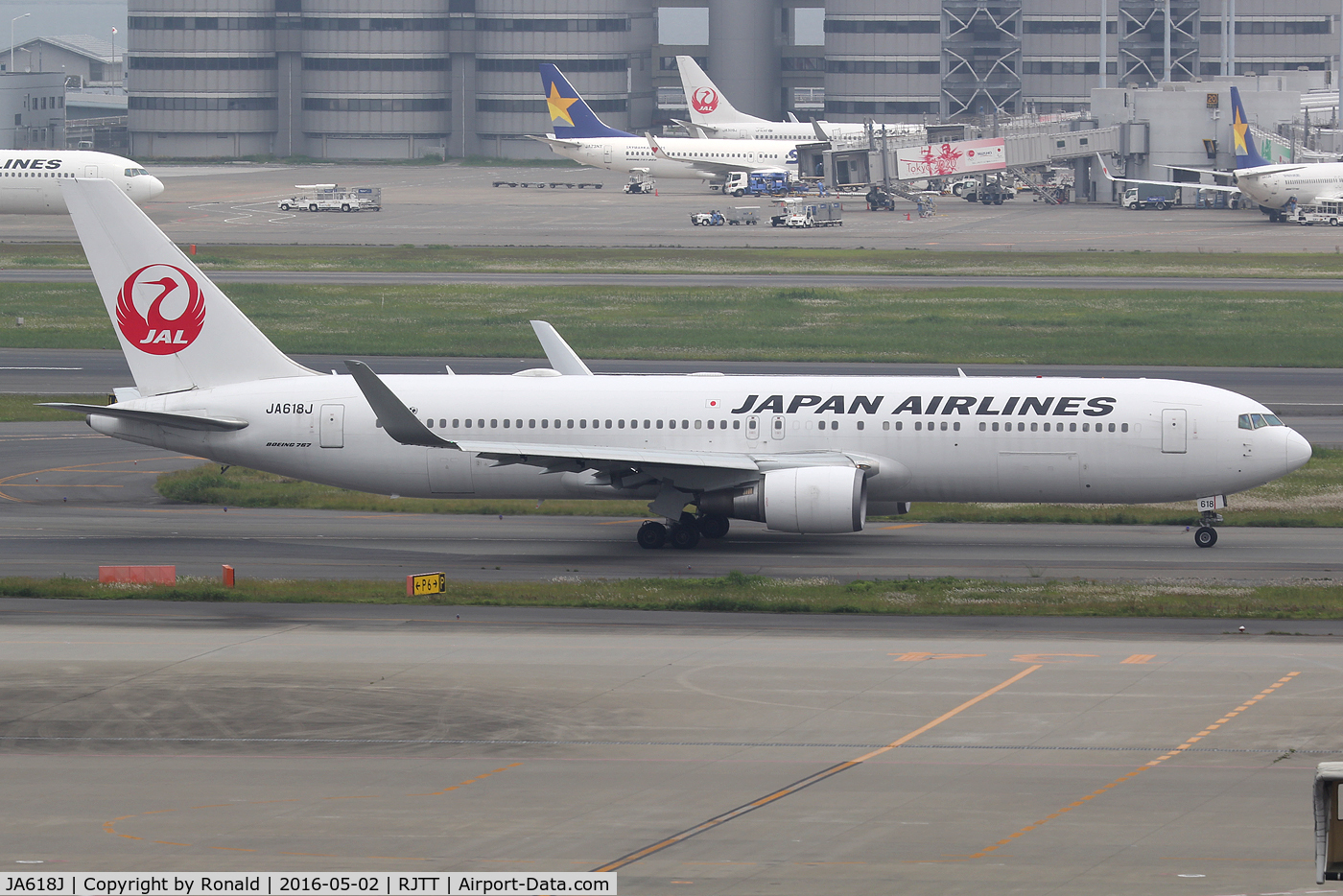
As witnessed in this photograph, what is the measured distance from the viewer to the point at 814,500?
3900 cm

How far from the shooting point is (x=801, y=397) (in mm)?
42062

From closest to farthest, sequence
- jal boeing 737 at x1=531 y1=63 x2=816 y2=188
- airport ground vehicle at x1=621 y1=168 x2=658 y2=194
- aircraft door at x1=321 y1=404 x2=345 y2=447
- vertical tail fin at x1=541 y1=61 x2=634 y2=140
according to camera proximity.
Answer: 1. aircraft door at x1=321 y1=404 x2=345 y2=447
2. jal boeing 737 at x1=531 y1=63 x2=816 y2=188
3. airport ground vehicle at x1=621 y1=168 x2=658 y2=194
4. vertical tail fin at x1=541 y1=61 x2=634 y2=140

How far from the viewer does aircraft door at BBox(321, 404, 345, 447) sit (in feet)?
139

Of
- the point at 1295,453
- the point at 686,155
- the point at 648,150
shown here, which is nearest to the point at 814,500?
the point at 1295,453

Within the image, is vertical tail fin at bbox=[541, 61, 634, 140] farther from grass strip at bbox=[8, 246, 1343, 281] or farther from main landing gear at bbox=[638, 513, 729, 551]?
main landing gear at bbox=[638, 513, 729, 551]

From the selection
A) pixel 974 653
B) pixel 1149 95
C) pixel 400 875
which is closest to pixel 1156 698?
pixel 974 653

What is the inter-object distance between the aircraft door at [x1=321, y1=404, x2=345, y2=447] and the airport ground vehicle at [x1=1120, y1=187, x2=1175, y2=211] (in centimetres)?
11228

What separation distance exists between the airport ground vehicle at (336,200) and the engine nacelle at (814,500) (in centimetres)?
10743

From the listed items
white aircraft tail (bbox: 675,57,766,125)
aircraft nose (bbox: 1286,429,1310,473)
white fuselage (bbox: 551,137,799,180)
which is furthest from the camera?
white aircraft tail (bbox: 675,57,766,125)

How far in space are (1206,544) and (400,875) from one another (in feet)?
91.1

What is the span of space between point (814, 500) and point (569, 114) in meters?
137

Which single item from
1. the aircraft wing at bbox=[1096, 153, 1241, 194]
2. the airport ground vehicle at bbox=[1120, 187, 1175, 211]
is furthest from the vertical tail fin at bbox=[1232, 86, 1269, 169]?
the airport ground vehicle at bbox=[1120, 187, 1175, 211]

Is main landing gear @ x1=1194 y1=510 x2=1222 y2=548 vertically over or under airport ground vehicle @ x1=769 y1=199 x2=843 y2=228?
under
